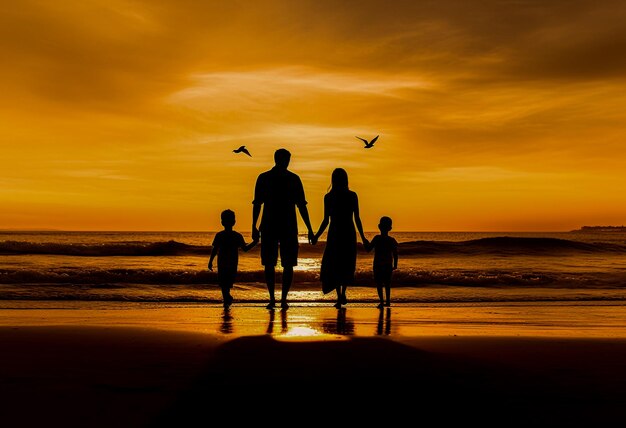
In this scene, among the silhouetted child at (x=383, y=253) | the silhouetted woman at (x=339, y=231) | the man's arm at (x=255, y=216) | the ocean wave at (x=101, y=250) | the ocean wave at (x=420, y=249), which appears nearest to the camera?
the man's arm at (x=255, y=216)

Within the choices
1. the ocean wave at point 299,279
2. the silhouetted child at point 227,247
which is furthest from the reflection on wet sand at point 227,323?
the ocean wave at point 299,279

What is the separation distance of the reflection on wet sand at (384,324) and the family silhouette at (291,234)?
2.61ft

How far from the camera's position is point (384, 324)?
29.9 ft

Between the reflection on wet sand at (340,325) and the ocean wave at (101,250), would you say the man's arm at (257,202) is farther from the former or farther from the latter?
the ocean wave at (101,250)

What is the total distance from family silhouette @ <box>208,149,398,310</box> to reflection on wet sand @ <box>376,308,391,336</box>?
80 centimetres

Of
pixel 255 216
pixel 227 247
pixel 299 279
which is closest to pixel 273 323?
pixel 255 216

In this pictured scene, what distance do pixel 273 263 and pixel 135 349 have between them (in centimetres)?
447

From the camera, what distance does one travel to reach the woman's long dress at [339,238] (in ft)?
36.5

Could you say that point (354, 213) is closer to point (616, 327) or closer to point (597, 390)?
point (616, 327)

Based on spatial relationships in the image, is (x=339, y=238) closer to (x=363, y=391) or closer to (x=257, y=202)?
(x=257, y=202)

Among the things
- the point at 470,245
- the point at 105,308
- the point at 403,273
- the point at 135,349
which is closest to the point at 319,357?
the point at 135,349

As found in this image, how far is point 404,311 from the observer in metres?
11.6

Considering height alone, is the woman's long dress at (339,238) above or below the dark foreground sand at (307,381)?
above

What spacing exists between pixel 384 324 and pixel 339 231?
98.7 inches
